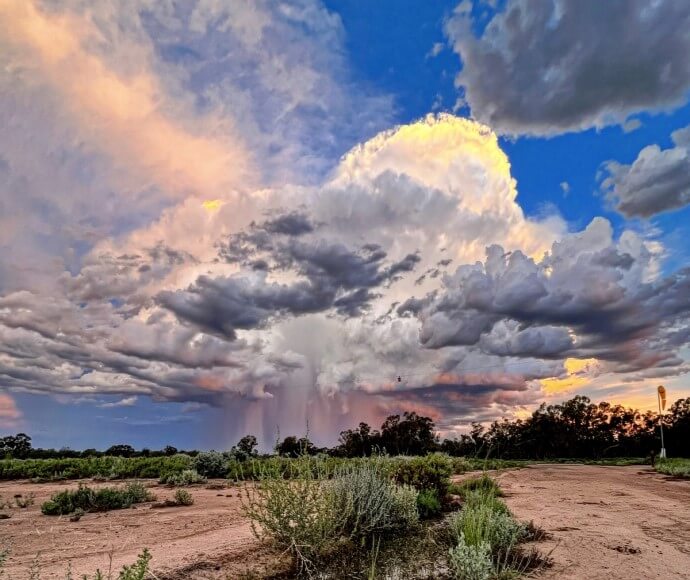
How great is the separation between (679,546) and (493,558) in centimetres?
333

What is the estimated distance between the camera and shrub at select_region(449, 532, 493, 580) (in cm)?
567

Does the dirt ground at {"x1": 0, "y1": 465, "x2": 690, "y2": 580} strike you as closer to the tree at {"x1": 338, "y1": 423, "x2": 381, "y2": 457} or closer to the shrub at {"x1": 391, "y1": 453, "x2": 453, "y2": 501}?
the shrub at {"x1": 391, "y1": 453, "x2": 453, "y2": 501}

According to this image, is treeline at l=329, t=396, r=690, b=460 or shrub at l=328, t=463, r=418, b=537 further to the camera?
treeline at l=329, t=396, r=690, b=460

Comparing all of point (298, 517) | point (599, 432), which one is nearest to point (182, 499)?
point (298, 517)

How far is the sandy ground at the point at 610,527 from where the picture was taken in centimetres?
663

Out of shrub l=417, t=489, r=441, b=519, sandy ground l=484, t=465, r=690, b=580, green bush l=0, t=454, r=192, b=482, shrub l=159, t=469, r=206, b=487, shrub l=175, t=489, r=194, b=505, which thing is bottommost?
sandy ground l=484, t=465, r=690, b=580

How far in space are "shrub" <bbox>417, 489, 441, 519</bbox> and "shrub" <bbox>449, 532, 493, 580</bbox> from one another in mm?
3149

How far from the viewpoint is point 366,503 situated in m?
7.38

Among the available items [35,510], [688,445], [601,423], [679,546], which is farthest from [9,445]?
[688,445]

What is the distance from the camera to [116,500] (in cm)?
1262

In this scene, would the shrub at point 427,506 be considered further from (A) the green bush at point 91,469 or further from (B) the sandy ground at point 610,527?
(A) the green bush at point 91,469

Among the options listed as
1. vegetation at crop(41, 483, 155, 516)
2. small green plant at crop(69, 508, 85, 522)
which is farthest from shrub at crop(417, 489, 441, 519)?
vegetation at crop(41, 483, 155, 516)

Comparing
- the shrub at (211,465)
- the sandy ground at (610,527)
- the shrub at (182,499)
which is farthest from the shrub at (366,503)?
the shrub at (211,465)

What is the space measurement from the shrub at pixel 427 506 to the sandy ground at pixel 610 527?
1.63 m
